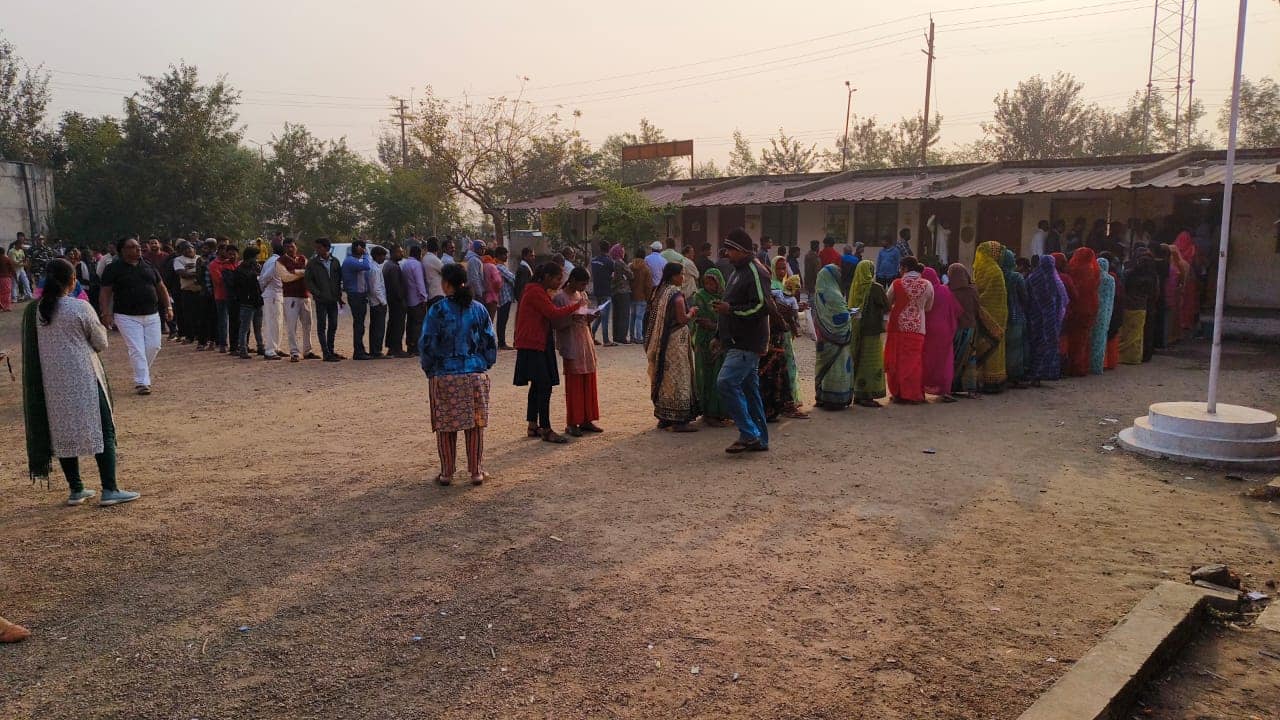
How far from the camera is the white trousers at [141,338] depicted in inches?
349

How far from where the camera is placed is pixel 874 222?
2292 cm

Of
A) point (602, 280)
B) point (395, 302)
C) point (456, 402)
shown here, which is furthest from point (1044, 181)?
point (456, 402)

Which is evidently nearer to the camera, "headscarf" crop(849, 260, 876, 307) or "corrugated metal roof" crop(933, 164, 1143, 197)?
"headscarf" crop(849, 260, 876, 307)

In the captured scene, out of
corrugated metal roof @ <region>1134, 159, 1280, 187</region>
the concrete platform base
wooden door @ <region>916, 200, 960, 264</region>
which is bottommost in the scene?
the concrete platform base

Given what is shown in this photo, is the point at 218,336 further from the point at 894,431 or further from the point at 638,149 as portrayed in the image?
the point at 638,149

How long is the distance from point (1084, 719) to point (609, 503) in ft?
10.3

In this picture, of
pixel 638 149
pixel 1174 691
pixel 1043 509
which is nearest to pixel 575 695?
pixel 1174 691

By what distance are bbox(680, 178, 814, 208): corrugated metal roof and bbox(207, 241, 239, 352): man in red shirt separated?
44.9 ft

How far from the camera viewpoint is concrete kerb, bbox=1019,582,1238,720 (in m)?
3.07

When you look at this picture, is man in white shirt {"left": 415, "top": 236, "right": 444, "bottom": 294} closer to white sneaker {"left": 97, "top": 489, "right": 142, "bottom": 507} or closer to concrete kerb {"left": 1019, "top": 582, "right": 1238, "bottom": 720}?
white sneaker {"left": 97, "top": 489, "right": 142, "bottom": 507}

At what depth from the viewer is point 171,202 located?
3097cm

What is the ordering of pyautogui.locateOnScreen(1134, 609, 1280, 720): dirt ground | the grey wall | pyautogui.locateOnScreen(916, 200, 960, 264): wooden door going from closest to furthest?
1. pyautogui.locateOnScreen(1134, 609, 1280, 720): dirt ground
2. pyautogui.locateOnScreen(916, 200, 960, 264): wooden door
3. the grey wall

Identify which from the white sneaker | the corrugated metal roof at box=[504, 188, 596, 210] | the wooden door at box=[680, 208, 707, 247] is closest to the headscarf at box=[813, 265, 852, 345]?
the white sneaker

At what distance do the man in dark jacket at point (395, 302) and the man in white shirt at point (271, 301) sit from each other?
138cm
